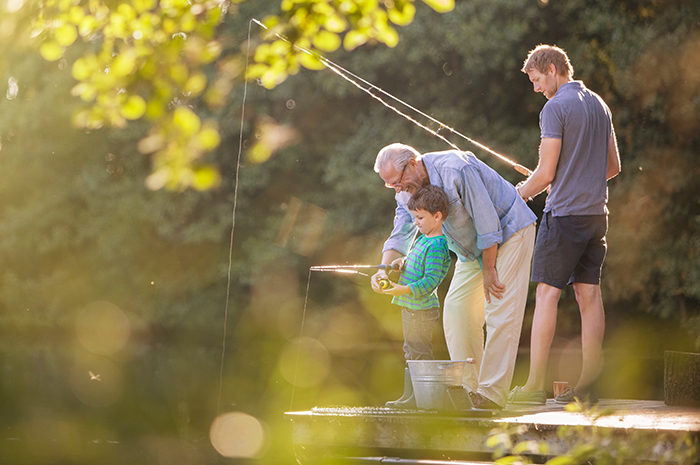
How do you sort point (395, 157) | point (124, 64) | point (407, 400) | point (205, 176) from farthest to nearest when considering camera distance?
point (407, 400) → point (395, 157) → point (124, 64) → point (205, 176)

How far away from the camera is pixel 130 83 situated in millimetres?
1924

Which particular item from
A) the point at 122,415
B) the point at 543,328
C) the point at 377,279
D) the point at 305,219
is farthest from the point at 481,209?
the point at 305,219

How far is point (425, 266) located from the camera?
444cm

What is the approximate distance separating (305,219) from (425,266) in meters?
12.4

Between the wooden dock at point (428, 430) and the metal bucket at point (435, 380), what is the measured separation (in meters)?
0.06

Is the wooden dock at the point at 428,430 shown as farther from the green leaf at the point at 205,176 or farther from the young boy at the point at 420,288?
the green leaf at the point at 205,176

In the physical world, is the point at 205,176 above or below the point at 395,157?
below

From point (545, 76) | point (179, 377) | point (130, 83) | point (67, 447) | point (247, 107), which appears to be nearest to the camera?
point (130, 83)

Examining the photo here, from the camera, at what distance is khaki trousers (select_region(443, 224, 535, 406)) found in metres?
4.04

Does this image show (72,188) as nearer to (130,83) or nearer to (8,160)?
(8,160)

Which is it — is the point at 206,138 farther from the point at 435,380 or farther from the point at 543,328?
the point at 543,328

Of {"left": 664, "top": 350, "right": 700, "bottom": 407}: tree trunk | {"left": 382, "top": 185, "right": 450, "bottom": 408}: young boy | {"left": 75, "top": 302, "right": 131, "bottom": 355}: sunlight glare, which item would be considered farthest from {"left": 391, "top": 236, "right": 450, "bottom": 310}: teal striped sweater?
{"left": 75, "top": 302, "right": 131, "bottom": 355}: sunlight glare

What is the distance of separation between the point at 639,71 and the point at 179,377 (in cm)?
926

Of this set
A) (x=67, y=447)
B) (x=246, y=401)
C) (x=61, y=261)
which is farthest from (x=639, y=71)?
(x=61, y=261)
